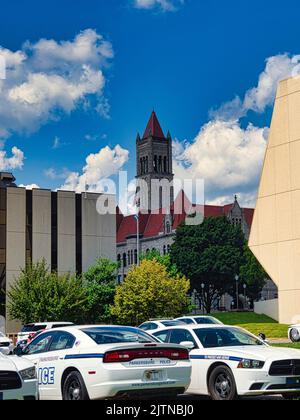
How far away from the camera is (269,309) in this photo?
2581 inches

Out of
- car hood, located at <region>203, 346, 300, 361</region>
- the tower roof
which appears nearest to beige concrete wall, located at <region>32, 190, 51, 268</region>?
car hood, located at <region>203, 346, 300, 361</region>

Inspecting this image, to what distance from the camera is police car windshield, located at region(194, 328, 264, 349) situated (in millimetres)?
15125

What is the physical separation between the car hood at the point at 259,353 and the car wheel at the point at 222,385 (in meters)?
0.30

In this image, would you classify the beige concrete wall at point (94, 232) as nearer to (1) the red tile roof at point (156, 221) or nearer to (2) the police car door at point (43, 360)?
(2) the police car door at point (43, 360)

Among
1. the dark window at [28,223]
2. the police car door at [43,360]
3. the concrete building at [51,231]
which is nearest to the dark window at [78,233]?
the concrete building at [51,231]

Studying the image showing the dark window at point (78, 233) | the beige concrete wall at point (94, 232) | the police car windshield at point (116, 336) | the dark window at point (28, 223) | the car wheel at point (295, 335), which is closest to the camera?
the police car windshield at point (116, 336)

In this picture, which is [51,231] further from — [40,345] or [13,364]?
[13,364]

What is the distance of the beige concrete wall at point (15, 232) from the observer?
208 ft

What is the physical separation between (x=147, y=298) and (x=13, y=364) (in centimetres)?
4416

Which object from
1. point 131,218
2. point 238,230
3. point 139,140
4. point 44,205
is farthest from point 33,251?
point 139,140

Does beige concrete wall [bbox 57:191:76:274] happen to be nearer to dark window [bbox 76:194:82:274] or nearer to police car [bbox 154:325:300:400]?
dark window [bbox 76:194:82:274]
